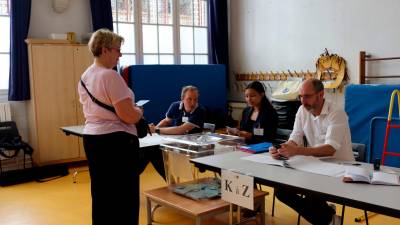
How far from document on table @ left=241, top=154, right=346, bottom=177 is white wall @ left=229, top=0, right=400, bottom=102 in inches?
126

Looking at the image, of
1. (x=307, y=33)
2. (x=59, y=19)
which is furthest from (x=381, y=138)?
(x=59, y=19)

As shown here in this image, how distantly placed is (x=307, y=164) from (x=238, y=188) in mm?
432

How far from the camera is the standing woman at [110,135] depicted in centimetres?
221

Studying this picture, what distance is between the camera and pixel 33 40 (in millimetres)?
5074

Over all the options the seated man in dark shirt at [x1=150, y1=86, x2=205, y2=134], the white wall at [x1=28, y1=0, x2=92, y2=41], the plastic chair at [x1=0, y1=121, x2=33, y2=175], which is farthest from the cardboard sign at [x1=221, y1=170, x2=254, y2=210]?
the white wall at [x1=28, y1=0, x2=92, y2=41]

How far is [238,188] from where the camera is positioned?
2064 mm

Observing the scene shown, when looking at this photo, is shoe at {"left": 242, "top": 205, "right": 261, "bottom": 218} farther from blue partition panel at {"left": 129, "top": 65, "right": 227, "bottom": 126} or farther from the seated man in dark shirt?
blue partition panel at {"left": 129, "top": 65, "right": 227, "bottom": 126}

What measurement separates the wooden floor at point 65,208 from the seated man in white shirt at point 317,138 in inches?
33.8

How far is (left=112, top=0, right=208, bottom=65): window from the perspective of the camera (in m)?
6.38

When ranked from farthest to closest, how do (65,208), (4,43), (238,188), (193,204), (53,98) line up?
1. (4,43)
2. (53,98)
3. (65,208)
4. (193,204)
5. (238,188)

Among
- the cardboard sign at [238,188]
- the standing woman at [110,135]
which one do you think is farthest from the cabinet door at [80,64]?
the cardboard sign at [238,188]

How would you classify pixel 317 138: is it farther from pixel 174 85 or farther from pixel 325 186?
pixel 174 85

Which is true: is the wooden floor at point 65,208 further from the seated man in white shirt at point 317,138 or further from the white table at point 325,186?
the white table at point 325,186

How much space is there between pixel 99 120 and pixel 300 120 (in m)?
1.34
